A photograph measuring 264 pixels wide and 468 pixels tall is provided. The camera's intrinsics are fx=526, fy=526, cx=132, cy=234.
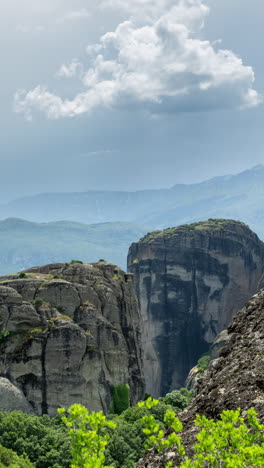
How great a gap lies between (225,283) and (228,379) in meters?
171

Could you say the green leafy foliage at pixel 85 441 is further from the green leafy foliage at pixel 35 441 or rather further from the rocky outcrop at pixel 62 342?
the rocky outcrop at pixel 62 342

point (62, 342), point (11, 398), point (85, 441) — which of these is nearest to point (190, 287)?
point (62, 342)

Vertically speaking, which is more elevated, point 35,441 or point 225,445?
point 225,445

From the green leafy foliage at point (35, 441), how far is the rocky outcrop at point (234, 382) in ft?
127

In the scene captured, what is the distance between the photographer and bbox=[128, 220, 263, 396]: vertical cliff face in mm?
186125

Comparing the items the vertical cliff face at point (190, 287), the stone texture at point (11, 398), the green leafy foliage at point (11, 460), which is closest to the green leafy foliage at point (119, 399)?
the stone texture at point (11, 398)

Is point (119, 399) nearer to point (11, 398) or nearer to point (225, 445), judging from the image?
point (11, 398)

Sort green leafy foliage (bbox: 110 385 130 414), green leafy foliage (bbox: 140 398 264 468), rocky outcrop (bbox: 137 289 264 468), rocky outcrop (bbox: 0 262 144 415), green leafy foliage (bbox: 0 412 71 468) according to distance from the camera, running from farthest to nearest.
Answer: green leafy foliage (bbox: 110 385 130 414) → rocky outcrop (bbox: 0 262 144 415) → green leafy foliage (bbox: 0 412 71 468) → rocky outcrop (bbox: 137 289 264 468) → green leafy foliage (bbox: 140 398 264 468)

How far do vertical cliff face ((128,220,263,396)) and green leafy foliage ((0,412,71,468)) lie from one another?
12264 centimetres

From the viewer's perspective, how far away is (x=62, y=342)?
7856 centimetres

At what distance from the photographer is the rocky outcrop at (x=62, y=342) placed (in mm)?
76438

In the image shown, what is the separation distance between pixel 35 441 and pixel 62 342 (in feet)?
67.9

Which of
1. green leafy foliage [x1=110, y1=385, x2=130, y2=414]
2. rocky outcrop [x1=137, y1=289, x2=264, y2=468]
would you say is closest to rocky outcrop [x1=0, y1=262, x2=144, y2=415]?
green leafy foliage [x1=110, y1=385, x2=130, y2=414]

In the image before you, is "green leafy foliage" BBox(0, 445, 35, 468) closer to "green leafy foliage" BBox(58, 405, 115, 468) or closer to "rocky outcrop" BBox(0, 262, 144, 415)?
"rocky outcrop" BBox(0, 262, 144, 415)
